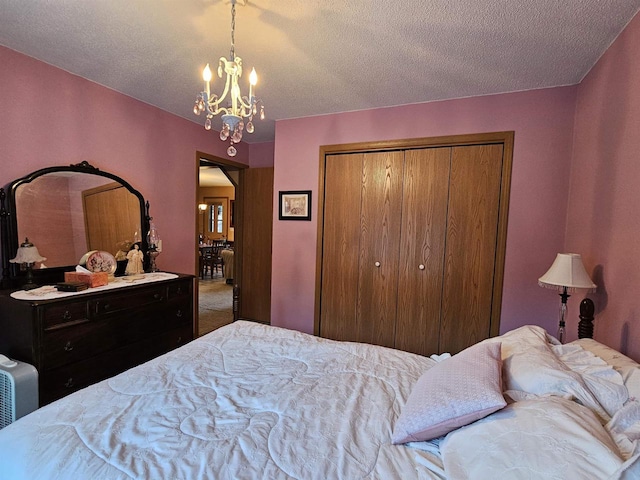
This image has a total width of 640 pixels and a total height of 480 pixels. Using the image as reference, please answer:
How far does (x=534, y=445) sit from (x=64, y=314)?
95.4 inches

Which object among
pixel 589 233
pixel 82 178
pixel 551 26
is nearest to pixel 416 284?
pixel 589 233

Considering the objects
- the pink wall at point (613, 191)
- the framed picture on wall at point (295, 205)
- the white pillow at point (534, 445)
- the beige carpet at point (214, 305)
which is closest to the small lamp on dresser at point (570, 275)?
the pink wall at point (613, 191)

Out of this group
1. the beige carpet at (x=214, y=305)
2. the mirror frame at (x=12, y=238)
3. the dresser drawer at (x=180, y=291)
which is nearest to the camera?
the mirror frame at (x=12, y=238)

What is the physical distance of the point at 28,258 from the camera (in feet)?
6.80

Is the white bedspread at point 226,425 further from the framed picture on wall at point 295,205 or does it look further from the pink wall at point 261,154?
the pink wall at point 261,154

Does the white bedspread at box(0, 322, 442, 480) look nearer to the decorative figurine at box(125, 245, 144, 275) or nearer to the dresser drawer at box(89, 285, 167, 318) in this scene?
the dresser drawer at box(89, 285, 167, 318)

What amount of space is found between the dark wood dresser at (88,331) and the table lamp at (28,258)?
0.16 m

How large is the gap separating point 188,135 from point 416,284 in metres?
2.85

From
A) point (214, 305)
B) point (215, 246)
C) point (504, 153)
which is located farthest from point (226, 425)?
point (215, 246)

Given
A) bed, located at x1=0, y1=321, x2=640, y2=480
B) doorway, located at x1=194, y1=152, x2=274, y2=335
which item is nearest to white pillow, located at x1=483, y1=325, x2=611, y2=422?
bed, located at x1=0, y1=321, x2=640, y2=480

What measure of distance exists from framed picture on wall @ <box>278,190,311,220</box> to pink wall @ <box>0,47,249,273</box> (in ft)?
3.35

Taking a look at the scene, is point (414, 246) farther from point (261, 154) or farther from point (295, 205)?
point (261, 154)

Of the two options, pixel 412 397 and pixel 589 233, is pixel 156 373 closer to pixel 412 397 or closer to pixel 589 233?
pixel 412 397

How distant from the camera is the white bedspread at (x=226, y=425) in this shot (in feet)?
2.91
